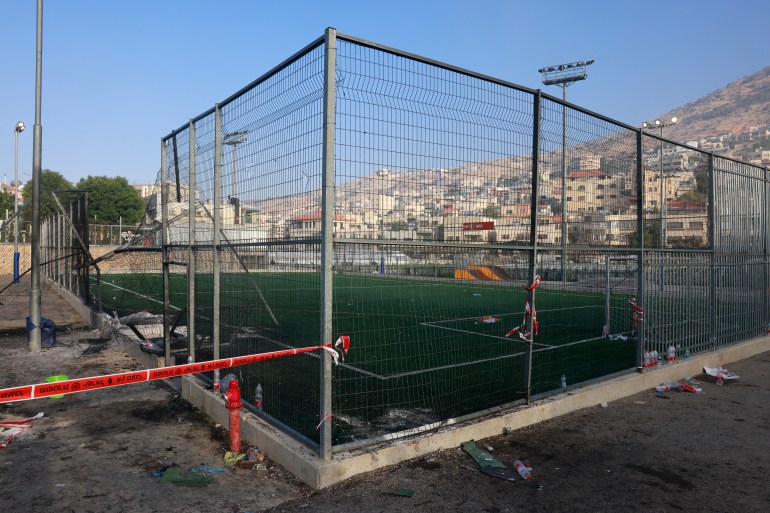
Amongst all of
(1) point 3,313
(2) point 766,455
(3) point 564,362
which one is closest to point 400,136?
(2) point 766,455

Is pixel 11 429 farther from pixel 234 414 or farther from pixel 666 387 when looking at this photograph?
pixel 666 387

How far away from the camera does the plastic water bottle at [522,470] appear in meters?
4.71

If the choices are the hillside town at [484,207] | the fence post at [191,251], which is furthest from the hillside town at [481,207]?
the fence post at [191,251]

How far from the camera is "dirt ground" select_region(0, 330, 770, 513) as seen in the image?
4223 mm

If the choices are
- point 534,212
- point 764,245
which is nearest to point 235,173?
point 534,212

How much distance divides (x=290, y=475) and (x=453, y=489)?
4.35 feet

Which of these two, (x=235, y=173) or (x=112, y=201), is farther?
(x=112, y=201)

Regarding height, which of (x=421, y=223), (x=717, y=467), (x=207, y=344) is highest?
(x=421, y=223)

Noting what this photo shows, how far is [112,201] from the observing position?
229ft

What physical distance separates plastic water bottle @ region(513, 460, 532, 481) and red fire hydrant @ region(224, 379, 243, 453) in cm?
250

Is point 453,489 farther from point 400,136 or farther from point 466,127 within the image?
point 466,127

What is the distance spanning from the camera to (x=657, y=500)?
171 inches

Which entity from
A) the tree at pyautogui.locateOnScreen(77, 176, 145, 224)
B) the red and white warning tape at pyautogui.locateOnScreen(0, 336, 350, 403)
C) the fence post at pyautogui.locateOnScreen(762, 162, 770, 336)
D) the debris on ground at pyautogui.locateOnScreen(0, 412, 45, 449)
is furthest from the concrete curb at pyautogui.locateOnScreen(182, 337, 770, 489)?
the tree at pyautogui.locateOnScreen(77, 176, 145, 224)

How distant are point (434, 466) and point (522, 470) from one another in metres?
0.74
